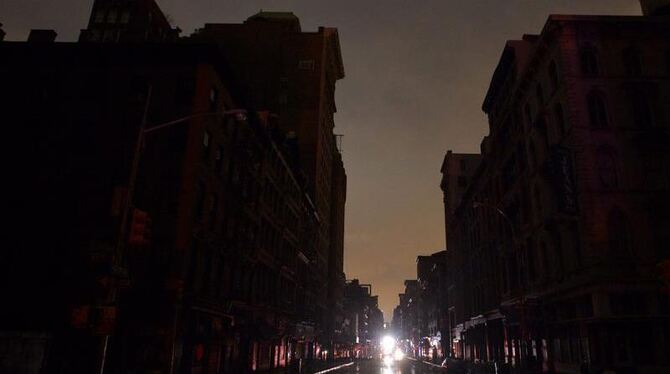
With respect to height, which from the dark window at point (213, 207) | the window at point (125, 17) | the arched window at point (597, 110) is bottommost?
the dark window at point (213, 207)

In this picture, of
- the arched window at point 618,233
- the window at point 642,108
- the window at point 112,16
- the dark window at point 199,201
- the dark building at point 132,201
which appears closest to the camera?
the dark building at point 132,201

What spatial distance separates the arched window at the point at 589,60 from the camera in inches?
1208

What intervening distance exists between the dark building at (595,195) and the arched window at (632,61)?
0.07m

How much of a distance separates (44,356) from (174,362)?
20.8 ft

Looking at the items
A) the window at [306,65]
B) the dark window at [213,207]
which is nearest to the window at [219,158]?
the dark window at [213,207]

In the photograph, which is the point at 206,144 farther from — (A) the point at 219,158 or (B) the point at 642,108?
(B) the point at 642,108

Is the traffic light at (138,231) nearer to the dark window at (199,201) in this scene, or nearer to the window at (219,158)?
the dark window at (199,201)

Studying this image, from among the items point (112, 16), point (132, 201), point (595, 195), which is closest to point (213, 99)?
point (132, 201)

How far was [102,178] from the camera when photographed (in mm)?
27109

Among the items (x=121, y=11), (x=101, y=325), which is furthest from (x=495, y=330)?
(x=121, y=11)

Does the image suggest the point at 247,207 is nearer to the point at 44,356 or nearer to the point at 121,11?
the point at 44,356

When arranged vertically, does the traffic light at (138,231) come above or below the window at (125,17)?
below

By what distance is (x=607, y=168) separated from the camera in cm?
2855

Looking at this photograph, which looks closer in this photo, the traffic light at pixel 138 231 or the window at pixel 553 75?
the traffic light at pixel 138 231
